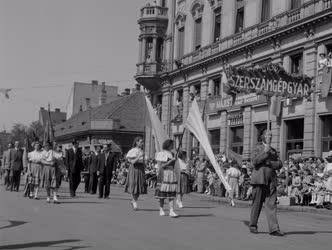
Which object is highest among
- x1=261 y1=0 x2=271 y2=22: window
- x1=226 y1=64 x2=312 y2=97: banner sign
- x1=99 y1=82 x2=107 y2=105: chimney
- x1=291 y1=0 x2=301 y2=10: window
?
x1=99 y1=82 x2=107 y2=105: chimney

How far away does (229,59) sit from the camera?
32906 mm

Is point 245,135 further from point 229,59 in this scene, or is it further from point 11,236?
point 11,236

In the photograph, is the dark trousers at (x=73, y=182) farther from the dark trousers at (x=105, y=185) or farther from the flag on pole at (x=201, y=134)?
the flag on pole at (x=201, y=134)

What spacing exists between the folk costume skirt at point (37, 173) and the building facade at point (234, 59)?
12486mm

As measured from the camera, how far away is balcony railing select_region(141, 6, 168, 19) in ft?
140

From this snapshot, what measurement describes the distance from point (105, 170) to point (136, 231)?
34.0ft

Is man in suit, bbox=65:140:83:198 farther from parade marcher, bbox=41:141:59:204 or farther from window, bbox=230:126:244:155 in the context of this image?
window, bbox=230:126:244:155

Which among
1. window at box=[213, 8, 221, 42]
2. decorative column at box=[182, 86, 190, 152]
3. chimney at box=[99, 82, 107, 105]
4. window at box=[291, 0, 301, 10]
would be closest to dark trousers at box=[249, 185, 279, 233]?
window at box=[291, 0, 301, 10]

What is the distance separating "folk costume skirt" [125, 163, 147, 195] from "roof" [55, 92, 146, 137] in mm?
41530

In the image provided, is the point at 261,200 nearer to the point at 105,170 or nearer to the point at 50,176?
the point at 50,176

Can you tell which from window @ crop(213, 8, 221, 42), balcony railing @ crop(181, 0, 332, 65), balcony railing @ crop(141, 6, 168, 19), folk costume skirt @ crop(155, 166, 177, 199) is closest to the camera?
folk costume skirt @ crop(155, 166, 177, 199)

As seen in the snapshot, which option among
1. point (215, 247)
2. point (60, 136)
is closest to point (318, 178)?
point (215, 247)

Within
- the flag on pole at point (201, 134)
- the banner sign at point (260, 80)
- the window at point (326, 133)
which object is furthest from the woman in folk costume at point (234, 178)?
the flag on pole at point (201, 134)

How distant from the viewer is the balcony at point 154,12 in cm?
4272
